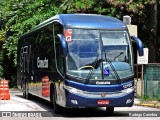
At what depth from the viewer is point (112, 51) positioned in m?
15.0

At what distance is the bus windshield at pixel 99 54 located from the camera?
14555 mm

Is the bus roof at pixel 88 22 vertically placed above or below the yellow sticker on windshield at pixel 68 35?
above

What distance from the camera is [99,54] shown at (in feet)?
48.4

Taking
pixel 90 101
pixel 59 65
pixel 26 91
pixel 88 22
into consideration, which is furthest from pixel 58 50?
pixel 26 91

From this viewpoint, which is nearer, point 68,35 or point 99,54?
point 99,54

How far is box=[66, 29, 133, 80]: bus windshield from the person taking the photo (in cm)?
1455

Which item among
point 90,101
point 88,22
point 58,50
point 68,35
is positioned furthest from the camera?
point 58,50

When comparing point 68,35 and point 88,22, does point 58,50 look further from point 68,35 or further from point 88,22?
point 88,22

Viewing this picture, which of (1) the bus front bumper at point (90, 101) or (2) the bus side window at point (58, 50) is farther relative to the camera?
(2) the bus side window at point (58, 50)

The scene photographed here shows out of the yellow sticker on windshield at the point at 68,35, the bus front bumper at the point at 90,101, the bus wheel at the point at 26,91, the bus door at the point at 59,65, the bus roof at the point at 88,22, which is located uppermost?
the bus roof at the point at 88,22

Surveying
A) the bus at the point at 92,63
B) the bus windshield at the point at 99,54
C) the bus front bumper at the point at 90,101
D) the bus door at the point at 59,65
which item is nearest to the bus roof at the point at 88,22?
the bus at the point at 92,63

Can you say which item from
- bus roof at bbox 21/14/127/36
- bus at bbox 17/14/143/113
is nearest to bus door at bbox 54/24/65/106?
bus at bbox 17/14/143/113

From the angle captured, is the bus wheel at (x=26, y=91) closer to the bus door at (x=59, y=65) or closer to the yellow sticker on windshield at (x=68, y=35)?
the bus door at (x=59, y=65)

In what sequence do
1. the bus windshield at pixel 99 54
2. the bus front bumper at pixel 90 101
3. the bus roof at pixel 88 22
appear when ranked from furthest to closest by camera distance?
the bus roof at pixel 88 22 → the bus windshield at pixel 99 54 → the bus front bumper at pixel 90 101
